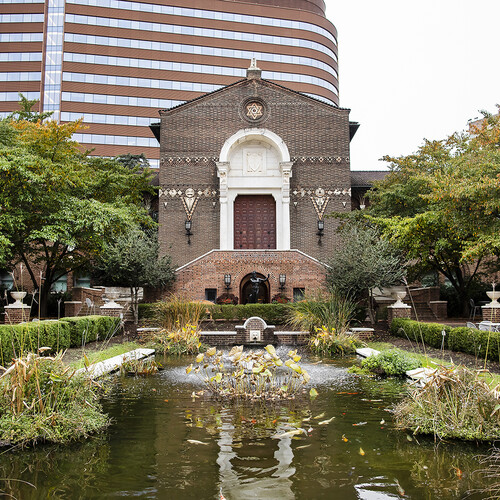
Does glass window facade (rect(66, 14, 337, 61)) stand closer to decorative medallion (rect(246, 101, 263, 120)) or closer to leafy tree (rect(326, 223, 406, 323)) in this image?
decorative medallion (rect(246, 101, 263, 120))

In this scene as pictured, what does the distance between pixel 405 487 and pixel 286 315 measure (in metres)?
15.2

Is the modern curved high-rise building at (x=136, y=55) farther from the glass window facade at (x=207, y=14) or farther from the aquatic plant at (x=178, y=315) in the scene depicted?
the aquatic plant at (x=178, y=315)

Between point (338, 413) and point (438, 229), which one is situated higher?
point (438, 229)

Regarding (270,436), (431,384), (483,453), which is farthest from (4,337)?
(483,453)

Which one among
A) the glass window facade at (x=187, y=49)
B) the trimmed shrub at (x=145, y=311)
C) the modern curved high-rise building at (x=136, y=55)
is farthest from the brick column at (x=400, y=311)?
the glass window facade at (x=187, y=49)

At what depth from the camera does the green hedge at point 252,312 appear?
19859 millimetres

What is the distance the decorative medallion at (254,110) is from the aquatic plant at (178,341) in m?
15.8

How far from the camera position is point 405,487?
4355mm

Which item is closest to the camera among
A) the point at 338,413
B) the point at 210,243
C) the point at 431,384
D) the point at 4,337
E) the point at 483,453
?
the point at 483,453

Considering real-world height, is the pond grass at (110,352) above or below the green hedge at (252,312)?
below

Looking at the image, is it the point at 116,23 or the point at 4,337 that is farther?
the point at 116,23

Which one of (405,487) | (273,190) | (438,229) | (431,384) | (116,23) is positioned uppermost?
(116,23)

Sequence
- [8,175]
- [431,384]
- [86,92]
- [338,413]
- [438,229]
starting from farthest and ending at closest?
[86,92] < [438,229] < [8,175] < [338,413] < [431,384]

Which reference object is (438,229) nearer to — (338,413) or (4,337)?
(338,413)
